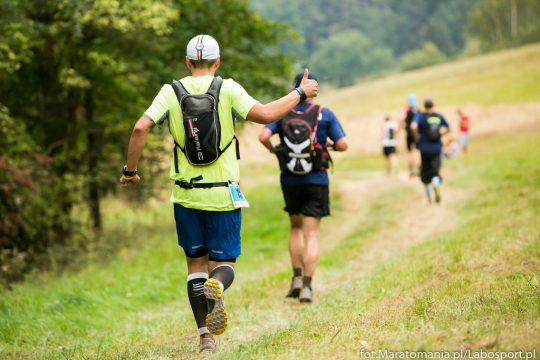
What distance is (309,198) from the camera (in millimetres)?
8258

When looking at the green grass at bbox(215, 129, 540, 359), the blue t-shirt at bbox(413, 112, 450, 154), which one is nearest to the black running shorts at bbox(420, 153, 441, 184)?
the blue t-shirt at bbox(413, 112, 450, 154)

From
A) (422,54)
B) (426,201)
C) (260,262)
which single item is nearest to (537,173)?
(426,201)

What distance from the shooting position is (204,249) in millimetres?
5863

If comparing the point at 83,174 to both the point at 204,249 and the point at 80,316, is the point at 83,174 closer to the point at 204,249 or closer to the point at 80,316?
the point at 80,316

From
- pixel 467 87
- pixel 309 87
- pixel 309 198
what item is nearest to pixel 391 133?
pixel 309 198

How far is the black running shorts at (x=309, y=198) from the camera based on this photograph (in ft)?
26.9

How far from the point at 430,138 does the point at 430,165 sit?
60 centimetres

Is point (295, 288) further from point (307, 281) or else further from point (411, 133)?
point (411, 133)

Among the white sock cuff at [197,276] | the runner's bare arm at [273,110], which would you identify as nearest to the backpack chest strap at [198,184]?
the runner's bare arm at [273,110]

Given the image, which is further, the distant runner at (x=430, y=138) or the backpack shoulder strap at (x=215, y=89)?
the distant runner at (x=430, y=138)

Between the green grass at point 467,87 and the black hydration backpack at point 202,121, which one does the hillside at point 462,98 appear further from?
the black hydration backpack at point 202,121

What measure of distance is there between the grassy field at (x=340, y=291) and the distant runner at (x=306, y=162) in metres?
0.58

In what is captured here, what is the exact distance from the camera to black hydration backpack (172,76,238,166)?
215 inches

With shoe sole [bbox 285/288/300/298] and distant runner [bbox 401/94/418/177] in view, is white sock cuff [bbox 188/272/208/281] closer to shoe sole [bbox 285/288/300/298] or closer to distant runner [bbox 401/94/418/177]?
shoe sole [bbox 285/288/300/298]
